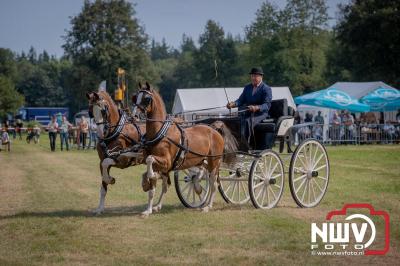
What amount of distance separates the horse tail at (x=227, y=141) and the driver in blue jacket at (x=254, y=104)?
245 millimetres

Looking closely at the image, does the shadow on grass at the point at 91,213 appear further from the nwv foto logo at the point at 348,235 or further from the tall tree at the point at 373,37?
the tall tree at the point at 373,37

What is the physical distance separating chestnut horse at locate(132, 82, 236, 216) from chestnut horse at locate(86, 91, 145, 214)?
0.78 m

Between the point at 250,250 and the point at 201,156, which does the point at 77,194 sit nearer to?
the point at 201,156

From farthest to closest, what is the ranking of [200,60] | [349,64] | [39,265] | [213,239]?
[200,60] < [349,64] < [213,239] < [39,265]

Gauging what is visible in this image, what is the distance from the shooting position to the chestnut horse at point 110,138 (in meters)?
10.1

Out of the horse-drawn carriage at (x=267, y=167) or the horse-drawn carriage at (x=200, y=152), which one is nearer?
the horse-drawn carriage at (x=200, y=152)

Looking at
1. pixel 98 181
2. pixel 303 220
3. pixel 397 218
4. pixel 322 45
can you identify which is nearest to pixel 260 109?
pixel 303 220

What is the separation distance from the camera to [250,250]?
691 centimetres

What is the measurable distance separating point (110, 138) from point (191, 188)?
1.87 meters

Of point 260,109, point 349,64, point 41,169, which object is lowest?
point 41,169

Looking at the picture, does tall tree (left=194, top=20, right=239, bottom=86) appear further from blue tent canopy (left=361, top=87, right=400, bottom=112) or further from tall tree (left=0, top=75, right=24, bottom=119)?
blue tent canopy (left=361, top=87, right=400, bottom=112)

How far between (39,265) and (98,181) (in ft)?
29.8

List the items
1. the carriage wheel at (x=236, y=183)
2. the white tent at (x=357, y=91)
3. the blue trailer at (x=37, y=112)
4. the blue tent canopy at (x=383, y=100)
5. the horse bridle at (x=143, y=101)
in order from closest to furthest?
1. the horse bridle at (x=143, y=101)
2. the carriage wheel at (x=236, y=183)
3. the blue tent canopy at (x=383, y=100)
4. the white tent at (x=357, y=91)
5. the blue trailer at (x=37, y=112)

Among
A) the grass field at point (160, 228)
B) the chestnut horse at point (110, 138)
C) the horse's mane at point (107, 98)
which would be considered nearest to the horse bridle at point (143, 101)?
the chestnut horse at point (110, 138)
